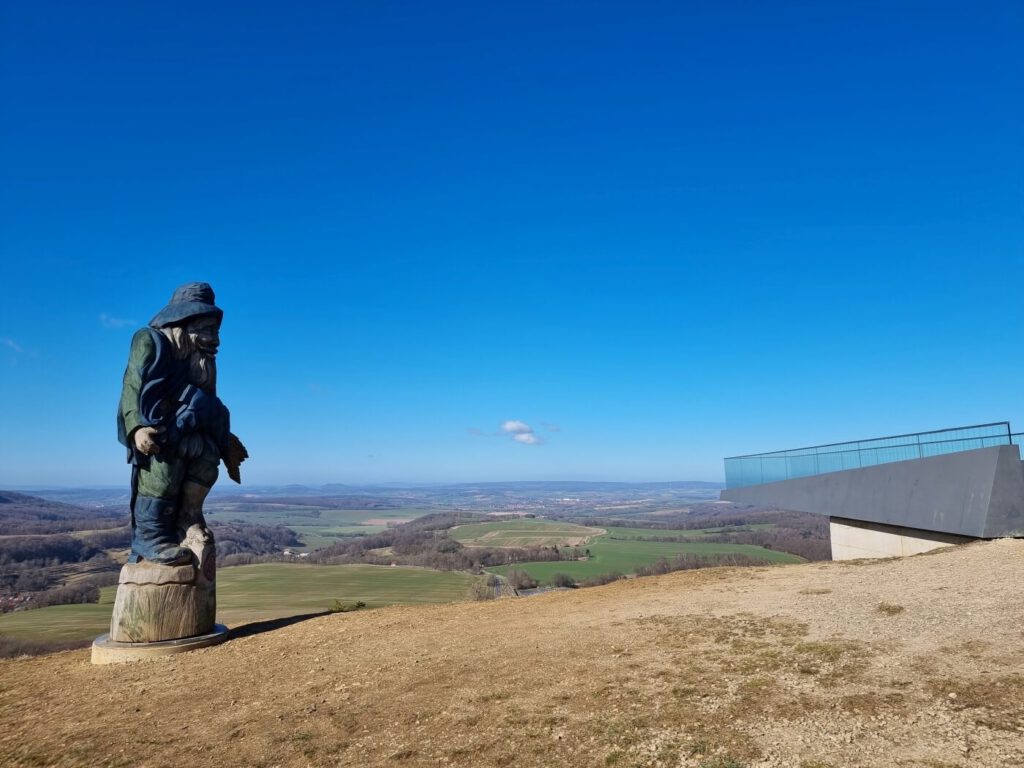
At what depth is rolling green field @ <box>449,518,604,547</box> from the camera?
76.6 m

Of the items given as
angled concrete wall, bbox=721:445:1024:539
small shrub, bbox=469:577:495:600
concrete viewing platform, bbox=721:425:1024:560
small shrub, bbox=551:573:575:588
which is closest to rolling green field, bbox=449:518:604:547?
small shrub, bbox=551:573:575:588

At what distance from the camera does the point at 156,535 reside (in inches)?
396

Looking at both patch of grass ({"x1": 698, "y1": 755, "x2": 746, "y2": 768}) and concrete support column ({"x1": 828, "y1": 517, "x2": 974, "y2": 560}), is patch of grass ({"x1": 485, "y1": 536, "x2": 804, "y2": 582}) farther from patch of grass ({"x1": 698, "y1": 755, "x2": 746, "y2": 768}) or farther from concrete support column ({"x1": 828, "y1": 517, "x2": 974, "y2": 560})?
patch of grass ({"x1": 698, "y1": 755, "x2": 746, "y2": 768})

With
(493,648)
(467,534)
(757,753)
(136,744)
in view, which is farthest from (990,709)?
(467,534)

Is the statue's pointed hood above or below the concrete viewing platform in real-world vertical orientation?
above

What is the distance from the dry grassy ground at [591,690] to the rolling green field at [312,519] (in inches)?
3148

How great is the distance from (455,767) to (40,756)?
395cm

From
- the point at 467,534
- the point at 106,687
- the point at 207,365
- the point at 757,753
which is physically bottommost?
the point at 467,534

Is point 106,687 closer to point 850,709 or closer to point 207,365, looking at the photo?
point 207,365

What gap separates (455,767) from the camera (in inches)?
193

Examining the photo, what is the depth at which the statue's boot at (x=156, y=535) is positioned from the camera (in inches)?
390

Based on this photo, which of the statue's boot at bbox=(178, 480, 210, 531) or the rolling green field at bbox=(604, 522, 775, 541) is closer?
the statue's boot at bbox=(178, 480, 210, 531)

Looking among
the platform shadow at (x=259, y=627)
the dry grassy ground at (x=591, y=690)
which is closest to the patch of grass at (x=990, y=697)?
the dry grassy ground at (x=591, y=690)

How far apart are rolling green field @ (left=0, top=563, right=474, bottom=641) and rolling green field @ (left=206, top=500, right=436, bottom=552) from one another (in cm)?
4690
